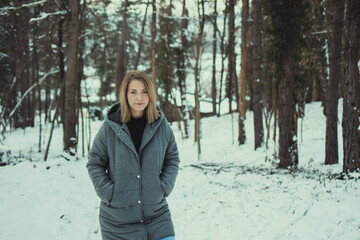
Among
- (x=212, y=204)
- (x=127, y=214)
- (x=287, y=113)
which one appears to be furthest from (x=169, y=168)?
(x=287, y=113)

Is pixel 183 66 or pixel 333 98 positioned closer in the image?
pixel 333 98

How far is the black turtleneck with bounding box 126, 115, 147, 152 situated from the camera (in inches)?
103

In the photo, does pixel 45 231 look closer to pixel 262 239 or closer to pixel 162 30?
pixel 262 239

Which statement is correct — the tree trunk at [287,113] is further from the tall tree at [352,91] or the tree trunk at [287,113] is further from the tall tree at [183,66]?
the tall tree at [183,66]

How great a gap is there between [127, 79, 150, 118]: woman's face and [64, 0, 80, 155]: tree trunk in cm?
748

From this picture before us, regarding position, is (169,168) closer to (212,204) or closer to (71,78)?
(212,204)

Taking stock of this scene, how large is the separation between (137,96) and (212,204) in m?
4.61

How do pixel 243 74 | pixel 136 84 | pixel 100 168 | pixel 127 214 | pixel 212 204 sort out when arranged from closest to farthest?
pixel 127 214 → pixel 100 168 → pixel 136 84 → pixel 212 204 → pixel 243 74

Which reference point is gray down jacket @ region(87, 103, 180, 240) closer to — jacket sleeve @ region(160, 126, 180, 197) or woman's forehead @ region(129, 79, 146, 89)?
jacket sleeve @ region(160, 126, 180, 197)

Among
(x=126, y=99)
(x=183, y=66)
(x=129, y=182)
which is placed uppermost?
(x=183, y=66)

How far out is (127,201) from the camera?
7.87 feet

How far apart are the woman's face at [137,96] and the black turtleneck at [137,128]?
127 millimetres

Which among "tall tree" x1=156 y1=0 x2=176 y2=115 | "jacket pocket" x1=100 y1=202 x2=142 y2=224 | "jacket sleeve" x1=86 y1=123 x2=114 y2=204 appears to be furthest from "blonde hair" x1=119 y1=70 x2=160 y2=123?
"tall tree" x1=156 y1=0 x2=176 y2=115

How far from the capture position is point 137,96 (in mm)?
2613
